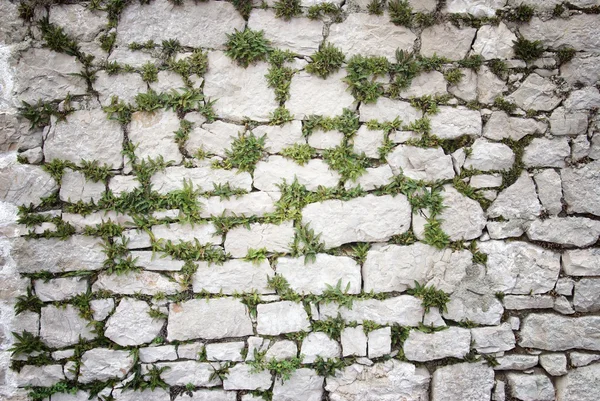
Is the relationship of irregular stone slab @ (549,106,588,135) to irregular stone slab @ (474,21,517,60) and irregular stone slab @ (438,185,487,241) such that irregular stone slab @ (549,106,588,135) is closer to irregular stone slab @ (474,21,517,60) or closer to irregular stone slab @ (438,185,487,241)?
irregular stone slab @ (474,21,517,60)

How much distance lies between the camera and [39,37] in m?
2.51

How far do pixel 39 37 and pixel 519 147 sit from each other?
3.03 m

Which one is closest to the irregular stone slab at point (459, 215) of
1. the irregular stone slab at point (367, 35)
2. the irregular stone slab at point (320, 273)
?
the irregular stone slab at point (320, 273)

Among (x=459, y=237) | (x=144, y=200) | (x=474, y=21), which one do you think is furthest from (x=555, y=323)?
(x=144, y=200)

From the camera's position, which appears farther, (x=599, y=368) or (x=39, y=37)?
(x=599, y=368)

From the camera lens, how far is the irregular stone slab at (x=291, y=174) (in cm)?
259

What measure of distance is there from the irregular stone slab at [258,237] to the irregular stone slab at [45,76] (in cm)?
132

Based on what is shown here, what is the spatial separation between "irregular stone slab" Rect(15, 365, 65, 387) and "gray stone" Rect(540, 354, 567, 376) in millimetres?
3035

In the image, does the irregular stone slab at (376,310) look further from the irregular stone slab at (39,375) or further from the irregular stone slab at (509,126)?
the irregular stone slab at (39,375)

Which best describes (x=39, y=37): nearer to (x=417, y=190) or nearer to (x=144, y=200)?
(x=144, y=200)

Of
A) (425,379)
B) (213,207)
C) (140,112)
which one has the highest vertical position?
(140,112)

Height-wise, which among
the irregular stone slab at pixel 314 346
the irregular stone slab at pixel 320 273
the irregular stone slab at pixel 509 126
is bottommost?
the irregular stone slab at pixel 314 346

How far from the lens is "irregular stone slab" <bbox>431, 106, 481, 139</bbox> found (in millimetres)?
2617

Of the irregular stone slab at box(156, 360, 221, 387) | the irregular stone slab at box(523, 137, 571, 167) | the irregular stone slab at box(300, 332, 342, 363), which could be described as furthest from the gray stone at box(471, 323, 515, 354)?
Result: the irregular stone slab at box(156, 360, 221, 387)
